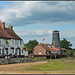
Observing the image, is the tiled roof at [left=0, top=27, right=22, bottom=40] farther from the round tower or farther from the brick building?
the round tower

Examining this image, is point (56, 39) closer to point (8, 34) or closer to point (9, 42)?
point (8, 34)

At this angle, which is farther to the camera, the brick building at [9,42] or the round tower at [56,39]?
the round tower at [56,39]

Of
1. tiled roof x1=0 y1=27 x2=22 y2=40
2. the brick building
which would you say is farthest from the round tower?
tiled roof x1=0 y1=27 x2=22 y2=40

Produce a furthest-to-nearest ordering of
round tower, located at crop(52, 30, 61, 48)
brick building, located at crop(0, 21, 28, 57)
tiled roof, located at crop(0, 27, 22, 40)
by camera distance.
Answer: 1. round tower, located at crop(52, 30, 61, 48)
2. tiled roof, located at crop(0, 27, 22, 40)
3. brick building, located at crop(0, 21, 28, 57)

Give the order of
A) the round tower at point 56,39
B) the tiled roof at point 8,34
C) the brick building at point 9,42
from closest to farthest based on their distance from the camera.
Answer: the brick building at point 9,42
the tiled roof at point 8,34
the round tower at point 56,39

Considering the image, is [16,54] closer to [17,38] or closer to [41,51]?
[17,38]

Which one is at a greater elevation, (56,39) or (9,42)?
(56,39)

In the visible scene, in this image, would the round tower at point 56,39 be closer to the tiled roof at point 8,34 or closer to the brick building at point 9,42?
the brick building at point 9,42

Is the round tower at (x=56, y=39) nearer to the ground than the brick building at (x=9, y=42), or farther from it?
farther from it

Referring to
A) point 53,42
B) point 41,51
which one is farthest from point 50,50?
point 53,42

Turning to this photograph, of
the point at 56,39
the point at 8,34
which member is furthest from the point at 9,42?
the point at 56,39

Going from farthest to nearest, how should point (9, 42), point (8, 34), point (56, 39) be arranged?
point (56, 39)
point (8, 34)
point (9, 42)

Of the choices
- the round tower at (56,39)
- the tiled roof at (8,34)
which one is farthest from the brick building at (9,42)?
the round tower at (56,39)

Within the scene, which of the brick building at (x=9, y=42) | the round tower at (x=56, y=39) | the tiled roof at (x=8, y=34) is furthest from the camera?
the round tower at (x=56, y=39)
